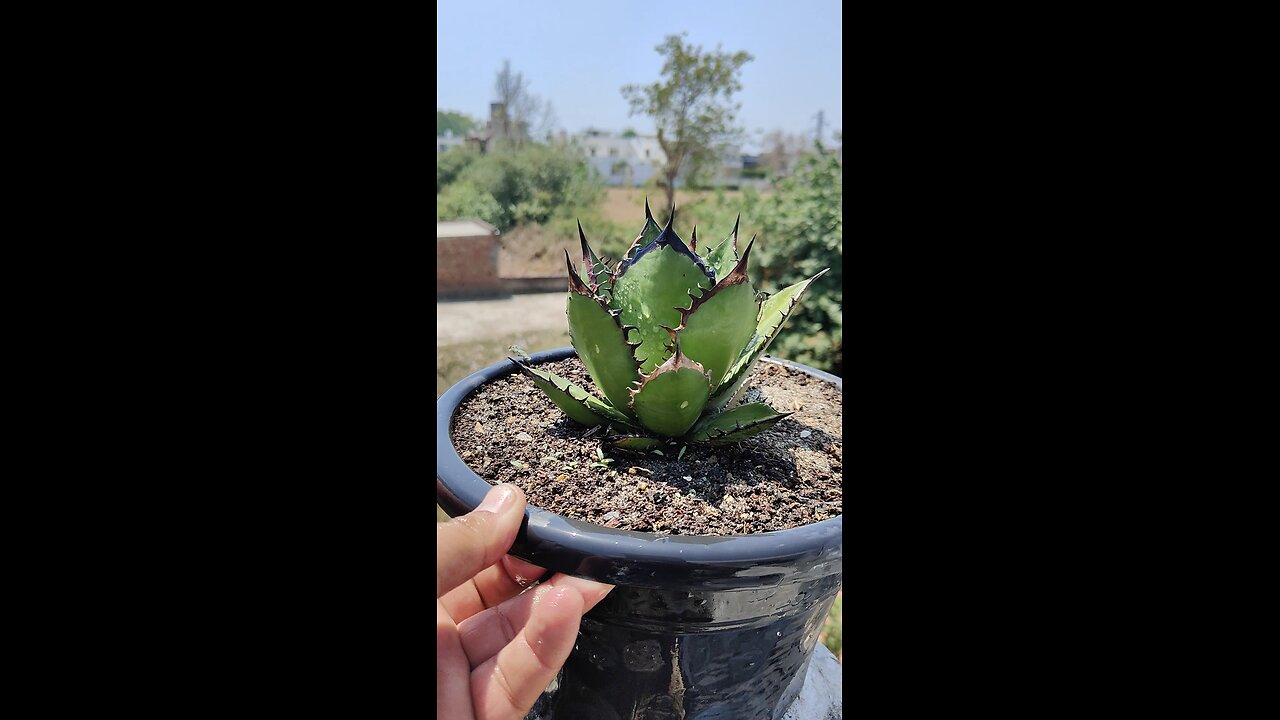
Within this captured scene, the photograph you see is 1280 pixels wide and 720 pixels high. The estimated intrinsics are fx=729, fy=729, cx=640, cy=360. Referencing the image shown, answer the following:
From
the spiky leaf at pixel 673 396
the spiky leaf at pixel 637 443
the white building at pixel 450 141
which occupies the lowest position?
the spiky leaf at pixel 637 443

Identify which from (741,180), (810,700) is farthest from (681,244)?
(741,180)

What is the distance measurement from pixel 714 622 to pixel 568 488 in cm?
20

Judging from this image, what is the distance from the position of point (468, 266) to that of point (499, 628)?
4.25 m

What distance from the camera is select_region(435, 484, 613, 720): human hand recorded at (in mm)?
648

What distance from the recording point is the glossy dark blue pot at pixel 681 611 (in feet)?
2.09

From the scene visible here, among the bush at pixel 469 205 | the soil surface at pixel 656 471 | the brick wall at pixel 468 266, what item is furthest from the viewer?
the bush at pixel 469 205

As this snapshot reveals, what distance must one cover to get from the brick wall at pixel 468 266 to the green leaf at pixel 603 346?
12.2 feet

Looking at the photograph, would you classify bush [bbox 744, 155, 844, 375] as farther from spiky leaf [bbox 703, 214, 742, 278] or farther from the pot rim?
the pot rim

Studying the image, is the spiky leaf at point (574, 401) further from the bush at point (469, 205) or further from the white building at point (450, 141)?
the white building at point (450, 141)

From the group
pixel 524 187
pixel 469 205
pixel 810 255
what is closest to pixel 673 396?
pixel 810 255

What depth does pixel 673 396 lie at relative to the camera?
772 mm

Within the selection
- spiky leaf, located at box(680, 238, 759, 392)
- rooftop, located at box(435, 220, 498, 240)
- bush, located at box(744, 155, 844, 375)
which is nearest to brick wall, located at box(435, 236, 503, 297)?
rooftop, located at box(435, 220, 498, 240)

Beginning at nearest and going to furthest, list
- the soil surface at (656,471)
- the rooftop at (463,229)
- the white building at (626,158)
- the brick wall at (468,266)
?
the soil surface at (656,471) < the brick wall at (468,266) < the rooftop at (463,229) < the white building at (626,158)

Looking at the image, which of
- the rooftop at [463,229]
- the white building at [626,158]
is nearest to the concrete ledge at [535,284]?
the rooftop at [463,229]
